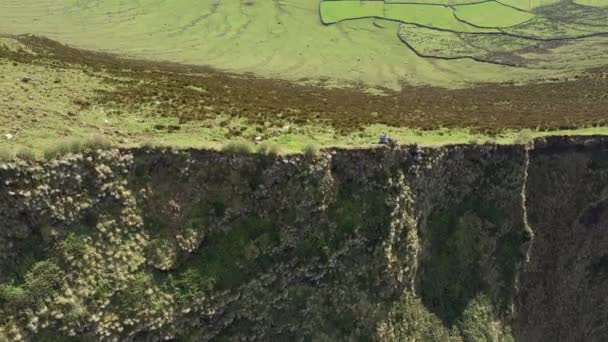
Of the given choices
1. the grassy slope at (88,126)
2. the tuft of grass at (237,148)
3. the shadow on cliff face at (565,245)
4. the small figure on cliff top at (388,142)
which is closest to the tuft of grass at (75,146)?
the grassy slope at (88,126)

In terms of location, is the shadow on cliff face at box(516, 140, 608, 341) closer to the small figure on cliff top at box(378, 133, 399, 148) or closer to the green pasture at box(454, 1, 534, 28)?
the small figure on cliff top at box(378, 133, 399, 148)

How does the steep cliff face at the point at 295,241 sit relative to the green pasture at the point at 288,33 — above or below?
below

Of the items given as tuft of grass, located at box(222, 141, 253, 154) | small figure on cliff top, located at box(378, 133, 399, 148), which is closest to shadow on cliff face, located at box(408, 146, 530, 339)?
small figure on cliff top, located at box(378, 133, 399, 148)

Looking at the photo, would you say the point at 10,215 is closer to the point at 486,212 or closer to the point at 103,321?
the point at 103,321

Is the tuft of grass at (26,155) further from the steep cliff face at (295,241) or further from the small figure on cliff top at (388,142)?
the small figure on cliff top at (388,142)

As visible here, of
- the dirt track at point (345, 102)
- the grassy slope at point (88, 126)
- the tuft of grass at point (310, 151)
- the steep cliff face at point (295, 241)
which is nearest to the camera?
the steep cliff face at point (295, 241)

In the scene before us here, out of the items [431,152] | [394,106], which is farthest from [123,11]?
[431,152]

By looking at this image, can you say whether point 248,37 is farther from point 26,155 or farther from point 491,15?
point 26,155
